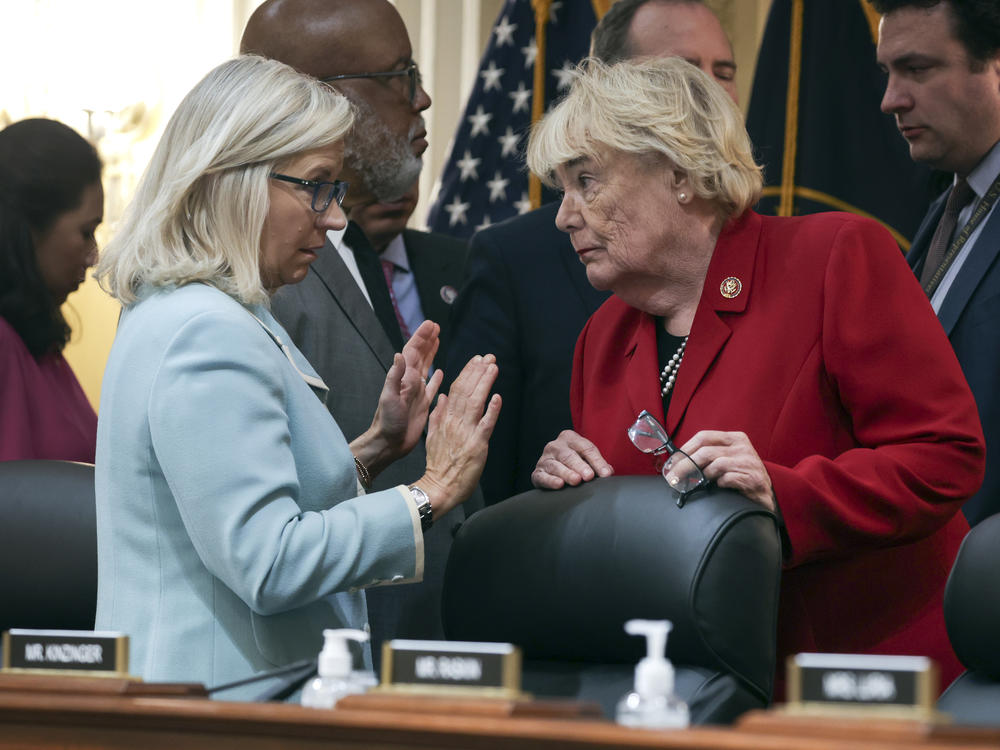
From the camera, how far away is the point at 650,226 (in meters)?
2.04

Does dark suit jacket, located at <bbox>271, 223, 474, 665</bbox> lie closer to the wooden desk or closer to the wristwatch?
the wristwatch

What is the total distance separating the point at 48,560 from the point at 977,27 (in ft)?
7.60

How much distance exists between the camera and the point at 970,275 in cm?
282

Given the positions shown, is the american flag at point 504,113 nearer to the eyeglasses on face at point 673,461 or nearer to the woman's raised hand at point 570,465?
the woman's raised hand at point 570,465

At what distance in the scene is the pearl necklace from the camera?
2.03 m

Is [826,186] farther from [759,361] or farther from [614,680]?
[614,680]

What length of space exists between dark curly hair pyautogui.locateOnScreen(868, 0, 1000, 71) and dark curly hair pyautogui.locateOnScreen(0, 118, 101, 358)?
2165 millimetres

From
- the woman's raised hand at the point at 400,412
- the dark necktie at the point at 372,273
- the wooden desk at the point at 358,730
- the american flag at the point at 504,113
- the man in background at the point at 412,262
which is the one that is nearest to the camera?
the wooden desk at the point at 358,730

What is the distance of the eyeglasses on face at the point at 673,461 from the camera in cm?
163

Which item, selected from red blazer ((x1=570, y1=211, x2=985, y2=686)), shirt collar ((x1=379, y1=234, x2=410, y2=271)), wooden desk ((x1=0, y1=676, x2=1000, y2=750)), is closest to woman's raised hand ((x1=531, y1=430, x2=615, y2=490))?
red blazer ((x1=570, y1=211, x2=985, y2=686))

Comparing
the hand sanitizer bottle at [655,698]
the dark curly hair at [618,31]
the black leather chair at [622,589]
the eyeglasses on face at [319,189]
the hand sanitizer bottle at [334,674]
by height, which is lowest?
the black leather chair at [622,589]

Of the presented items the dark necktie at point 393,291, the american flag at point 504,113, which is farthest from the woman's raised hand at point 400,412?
the american flag at point 504,113

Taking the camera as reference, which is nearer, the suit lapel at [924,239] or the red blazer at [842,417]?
the red blazer at [842,417]

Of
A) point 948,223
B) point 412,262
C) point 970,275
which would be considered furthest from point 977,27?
point 412,262
